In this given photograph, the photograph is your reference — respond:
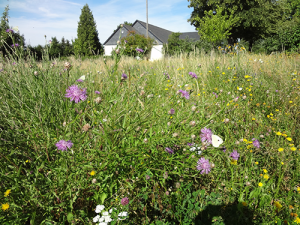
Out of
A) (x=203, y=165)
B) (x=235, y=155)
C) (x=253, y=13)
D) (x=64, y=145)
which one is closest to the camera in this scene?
(x=64, y=145)

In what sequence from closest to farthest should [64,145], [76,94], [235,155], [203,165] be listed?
[64,145]
[76,94]
[203,165]
[235,155]

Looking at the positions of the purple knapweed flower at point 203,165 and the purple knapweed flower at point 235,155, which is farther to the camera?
the purple knapweed flower at point 235,155

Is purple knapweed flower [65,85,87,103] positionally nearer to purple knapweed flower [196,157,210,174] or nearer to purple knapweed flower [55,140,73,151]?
purple knapweed flower [55,140,73,151]

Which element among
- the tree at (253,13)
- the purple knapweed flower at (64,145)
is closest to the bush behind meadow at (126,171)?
the purple knapweed flower at (64,145)

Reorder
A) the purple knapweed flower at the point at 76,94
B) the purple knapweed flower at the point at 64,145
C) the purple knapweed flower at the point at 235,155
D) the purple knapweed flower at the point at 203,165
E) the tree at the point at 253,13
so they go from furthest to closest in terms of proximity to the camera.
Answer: the tree at the point at 253,13 → the purple knapweed flower at the point at 235,155 → the purple knapweed flower at the point at 203,165 → the purple knapweed flower at the point at 76,94 → the purple knapweed flower at the point at 64,145

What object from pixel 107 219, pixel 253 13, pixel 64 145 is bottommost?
pixel 107 219

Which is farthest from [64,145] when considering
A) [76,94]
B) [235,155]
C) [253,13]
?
[253,13]

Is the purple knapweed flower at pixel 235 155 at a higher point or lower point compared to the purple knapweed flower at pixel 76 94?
lower

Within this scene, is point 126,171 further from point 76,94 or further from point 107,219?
point 76,94

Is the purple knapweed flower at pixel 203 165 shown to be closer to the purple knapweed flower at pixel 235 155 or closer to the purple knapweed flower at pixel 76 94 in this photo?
the purple knapweed flower at pixel 235 155

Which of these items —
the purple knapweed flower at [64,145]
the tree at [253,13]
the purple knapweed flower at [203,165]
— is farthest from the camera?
the tree at [253,13]

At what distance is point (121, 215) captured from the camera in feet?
3.34

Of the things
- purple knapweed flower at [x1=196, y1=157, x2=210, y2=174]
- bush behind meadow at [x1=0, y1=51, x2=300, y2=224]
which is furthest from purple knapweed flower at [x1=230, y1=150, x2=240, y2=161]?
purple knapweed flower at [x1=196, y1=157, x2=210, y2=174]

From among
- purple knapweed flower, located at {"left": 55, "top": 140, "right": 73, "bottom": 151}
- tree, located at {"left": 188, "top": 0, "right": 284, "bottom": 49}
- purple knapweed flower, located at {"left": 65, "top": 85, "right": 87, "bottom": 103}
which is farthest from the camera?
tree, located at {"left": 188, "top": 0, "right": 284, "bottom": 49}
